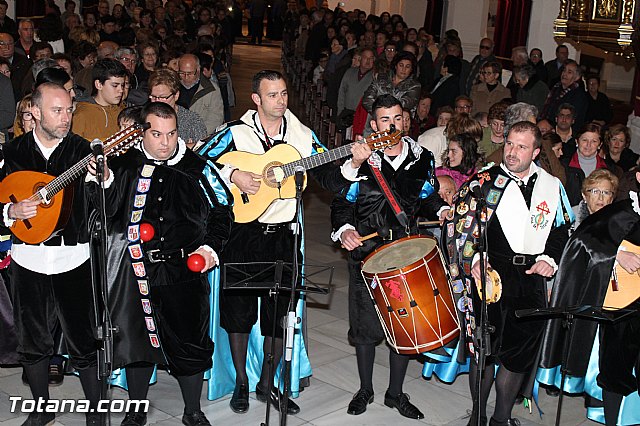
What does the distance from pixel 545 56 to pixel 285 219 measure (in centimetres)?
1132

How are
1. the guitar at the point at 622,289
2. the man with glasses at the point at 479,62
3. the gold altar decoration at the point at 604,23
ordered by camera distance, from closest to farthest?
1. the guitar at the point at 622,289
2. the gold altar decoration at the point at 604,23
3. the man with glasses at the point at 479,62

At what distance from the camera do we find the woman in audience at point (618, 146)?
29.0 ft

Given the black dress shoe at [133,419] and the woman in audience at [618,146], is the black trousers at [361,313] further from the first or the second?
the woman in audience at [618,146]

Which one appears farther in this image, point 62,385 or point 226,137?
point 62,385

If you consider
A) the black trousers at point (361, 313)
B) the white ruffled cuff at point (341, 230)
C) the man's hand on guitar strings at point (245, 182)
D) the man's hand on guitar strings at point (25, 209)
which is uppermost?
the man's hand on guitar strings at point (245, 182)

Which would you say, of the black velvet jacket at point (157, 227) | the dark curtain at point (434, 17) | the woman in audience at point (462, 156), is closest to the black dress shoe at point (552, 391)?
the woman in audience at point (462, 156)

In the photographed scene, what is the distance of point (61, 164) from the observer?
5.42 meters

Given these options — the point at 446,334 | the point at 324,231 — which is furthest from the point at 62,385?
the point at 324,231

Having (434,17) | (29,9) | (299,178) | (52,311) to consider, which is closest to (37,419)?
(52,311)

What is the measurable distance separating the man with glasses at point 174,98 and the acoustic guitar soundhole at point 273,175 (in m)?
0.99

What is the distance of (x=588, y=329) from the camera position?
19.8 feet

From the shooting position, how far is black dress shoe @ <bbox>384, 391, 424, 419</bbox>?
6.34 metres

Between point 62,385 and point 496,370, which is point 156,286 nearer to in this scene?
point 62,385

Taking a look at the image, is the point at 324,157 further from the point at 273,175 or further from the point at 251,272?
the point at 251,272
